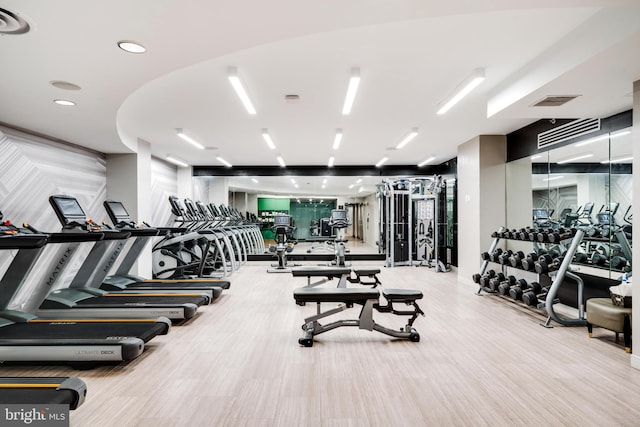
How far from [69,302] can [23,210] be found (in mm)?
1696

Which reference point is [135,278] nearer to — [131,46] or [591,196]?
[131,46]

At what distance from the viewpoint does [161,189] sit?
8430mm

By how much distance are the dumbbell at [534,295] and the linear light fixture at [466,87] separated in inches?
95.2

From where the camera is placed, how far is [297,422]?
2.11 meters

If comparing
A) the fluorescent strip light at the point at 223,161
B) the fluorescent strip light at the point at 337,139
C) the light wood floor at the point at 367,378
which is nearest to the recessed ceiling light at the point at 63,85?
the light wood floor at the point at 367,378

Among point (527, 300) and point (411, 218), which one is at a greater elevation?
point (411, 218)

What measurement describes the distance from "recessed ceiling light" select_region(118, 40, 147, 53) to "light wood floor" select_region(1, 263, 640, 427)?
2368mm

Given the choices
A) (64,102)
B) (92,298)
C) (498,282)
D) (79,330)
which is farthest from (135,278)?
(498,282)

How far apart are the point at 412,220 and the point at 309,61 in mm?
6455

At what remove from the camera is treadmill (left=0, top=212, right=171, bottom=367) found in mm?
2738

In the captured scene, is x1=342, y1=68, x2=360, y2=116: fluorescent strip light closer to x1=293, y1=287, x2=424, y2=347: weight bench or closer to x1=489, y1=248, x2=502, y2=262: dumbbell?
x1=293, y1=287, x2=424, y2=347: weight bench

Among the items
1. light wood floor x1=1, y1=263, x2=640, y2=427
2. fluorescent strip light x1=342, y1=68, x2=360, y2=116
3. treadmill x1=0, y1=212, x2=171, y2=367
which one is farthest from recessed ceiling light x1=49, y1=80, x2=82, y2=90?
fluorescent strip light x1=342, y1=68, x2=360, y2=116

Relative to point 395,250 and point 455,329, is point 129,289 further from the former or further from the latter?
point 395,250

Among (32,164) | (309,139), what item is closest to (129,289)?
(32,164)
